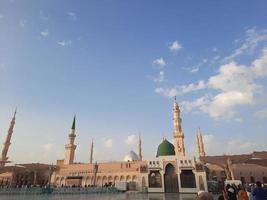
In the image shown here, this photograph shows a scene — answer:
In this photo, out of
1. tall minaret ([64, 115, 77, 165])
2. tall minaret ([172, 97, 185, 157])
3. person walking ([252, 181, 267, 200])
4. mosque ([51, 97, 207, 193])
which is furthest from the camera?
tall minaret ([64, 115, 77, 165])

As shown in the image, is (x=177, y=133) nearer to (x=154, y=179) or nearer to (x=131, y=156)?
(x=154, y=179)

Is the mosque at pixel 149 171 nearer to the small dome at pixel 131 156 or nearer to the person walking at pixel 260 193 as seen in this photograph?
the small dome at pixel 131 156

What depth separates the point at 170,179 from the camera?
32719 mm

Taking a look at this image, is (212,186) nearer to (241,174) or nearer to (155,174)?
(155,174)

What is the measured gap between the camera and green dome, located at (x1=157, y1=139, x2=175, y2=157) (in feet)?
138

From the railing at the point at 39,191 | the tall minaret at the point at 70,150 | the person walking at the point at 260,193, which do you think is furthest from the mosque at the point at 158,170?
the person walking at the point at 260,193

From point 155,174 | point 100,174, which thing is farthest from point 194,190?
point 100,174

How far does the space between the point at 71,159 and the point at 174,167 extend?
89.6 feet

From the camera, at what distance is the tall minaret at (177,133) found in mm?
43062

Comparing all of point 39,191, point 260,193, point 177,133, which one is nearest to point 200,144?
point 177,133

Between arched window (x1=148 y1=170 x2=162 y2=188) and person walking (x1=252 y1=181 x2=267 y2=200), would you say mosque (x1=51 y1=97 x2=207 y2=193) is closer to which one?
arched window (x1=148 y1=170 x2=162 y2=188)

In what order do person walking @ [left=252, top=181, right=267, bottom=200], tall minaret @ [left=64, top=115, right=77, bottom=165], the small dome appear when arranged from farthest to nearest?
the small dome < tall minaret @ [left=64, top=115, right=77, bottom=165] < person walking @ [left=252, top=181, right=267, bottom=200]

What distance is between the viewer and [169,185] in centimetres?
3241

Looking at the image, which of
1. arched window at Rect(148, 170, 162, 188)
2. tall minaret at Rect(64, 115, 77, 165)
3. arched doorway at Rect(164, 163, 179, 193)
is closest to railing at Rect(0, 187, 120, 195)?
arched window at Rect(148, 170, 162, 188)
